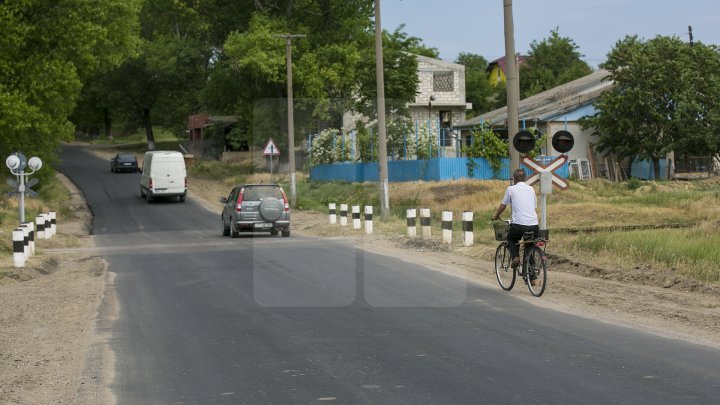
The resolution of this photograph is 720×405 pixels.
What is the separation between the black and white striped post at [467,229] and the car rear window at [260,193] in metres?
9.52

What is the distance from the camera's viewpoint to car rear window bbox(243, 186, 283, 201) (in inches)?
1196

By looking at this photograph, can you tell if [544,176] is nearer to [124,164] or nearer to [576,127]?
[576,127]

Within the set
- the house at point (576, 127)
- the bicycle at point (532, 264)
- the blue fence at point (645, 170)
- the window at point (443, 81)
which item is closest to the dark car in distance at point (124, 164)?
the window at point (443, 81)

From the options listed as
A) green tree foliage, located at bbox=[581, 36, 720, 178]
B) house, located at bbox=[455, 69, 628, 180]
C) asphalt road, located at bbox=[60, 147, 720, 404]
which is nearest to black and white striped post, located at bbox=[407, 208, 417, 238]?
asphalt road, located at bbox=[60, 147, 720, 404]

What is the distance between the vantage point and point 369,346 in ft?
34.4

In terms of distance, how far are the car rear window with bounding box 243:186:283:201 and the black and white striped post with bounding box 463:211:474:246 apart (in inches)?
375

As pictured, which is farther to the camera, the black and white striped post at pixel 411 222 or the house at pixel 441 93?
the house at pixel 441 93

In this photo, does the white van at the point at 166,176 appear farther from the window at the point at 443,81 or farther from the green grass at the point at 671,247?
the green grass at the point at 671,247

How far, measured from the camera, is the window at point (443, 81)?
76438 millimetres

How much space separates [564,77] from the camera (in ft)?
298

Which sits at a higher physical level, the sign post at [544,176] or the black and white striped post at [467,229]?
the sign post at [544,176]

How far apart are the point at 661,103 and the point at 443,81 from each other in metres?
31.1

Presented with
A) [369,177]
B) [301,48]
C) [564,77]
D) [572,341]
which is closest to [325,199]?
[369,177]

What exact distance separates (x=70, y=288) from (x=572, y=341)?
10.5 m
